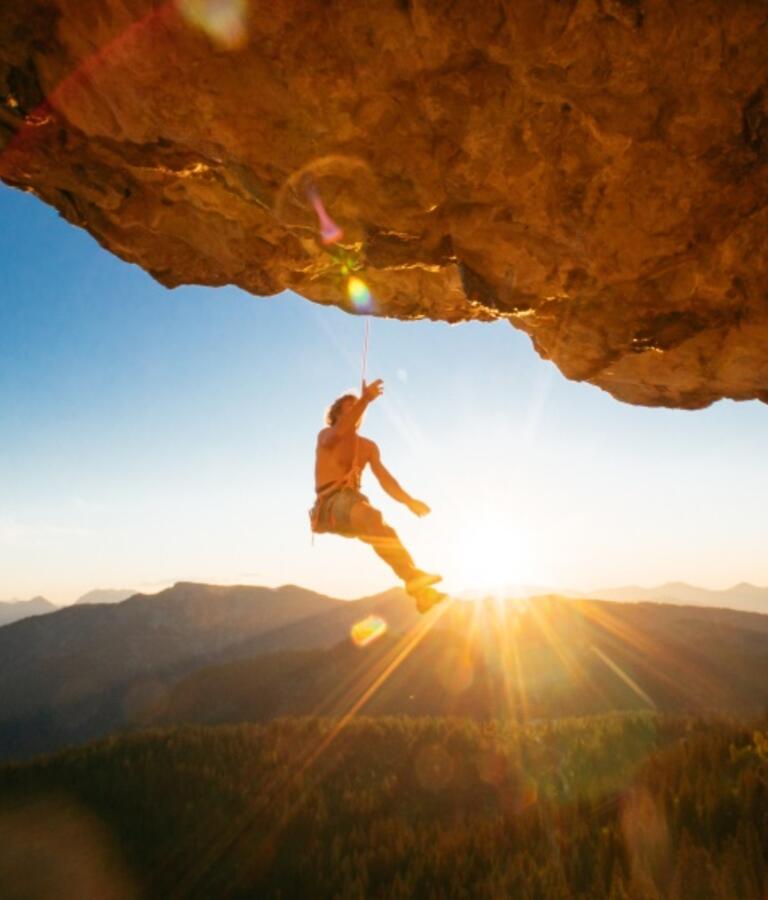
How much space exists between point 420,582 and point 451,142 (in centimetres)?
457

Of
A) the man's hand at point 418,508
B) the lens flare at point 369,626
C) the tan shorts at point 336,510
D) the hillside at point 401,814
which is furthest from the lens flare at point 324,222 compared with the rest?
the lens flare at point 369,626

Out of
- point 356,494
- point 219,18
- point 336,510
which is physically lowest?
point 336,510

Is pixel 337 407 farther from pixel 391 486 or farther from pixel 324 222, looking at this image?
→ pixel 324 222


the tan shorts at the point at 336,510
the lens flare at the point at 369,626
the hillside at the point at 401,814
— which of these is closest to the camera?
the hillside at the point at 401,814

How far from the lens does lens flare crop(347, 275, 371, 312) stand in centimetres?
886

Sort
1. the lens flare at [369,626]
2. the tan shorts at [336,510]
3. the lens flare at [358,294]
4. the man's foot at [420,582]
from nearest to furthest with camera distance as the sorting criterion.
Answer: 1. the man's foot at [420,582]
2. the tan shorts at [336,510]
3. the lens flare at [358,294]
4. the lens flare at [369,626]

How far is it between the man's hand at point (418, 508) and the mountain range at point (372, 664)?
15960 millimetres

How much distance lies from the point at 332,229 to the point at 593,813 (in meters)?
7.36

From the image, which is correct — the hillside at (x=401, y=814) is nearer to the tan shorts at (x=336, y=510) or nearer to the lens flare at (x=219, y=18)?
the tan shorts at (x=336, y=510)

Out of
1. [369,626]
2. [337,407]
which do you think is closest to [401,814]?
[337,407]

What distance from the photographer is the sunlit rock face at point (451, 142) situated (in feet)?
14.8

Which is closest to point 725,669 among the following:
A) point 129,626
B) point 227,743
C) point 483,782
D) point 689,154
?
point 483,782

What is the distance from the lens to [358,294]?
29.7 ft

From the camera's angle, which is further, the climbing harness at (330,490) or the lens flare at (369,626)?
the lens flare at (369,626)
